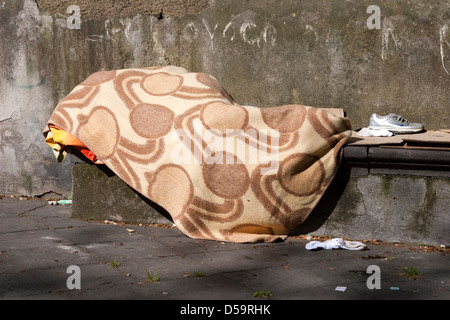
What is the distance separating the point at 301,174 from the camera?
471 cm

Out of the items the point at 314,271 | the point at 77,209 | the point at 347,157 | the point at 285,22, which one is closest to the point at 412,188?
the point at 347,157

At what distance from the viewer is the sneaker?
5.09 meters

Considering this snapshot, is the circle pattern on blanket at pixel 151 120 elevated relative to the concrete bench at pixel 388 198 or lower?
elevated

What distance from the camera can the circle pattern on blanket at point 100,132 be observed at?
507 cm

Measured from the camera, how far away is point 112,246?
4547mm

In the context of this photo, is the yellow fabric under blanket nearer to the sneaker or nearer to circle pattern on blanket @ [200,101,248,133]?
circle pattern on blanket @ [200,101,248,133]

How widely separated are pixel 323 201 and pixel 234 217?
2.23ft

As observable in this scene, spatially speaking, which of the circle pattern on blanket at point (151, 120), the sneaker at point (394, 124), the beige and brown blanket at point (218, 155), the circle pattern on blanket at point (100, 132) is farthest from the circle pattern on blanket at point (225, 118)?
the sneaker at point (394, 124)

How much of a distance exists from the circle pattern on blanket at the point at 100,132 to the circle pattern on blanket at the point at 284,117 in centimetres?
119

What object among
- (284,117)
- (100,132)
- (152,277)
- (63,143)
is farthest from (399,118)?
(63,143)

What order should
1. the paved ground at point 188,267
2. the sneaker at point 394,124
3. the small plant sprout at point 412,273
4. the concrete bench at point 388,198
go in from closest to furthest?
the paved ground at point 188,267 → the small plant sprout at point 412,273 → the concrete bench at point 388,198 → the sneaker at point 394,124

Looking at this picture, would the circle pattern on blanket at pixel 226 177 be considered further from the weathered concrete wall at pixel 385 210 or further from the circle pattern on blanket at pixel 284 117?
the weathered concrete wall at pixel 385 210

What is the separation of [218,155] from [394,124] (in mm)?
1430

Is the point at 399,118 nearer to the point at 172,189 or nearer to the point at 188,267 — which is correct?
the point at 172,189
